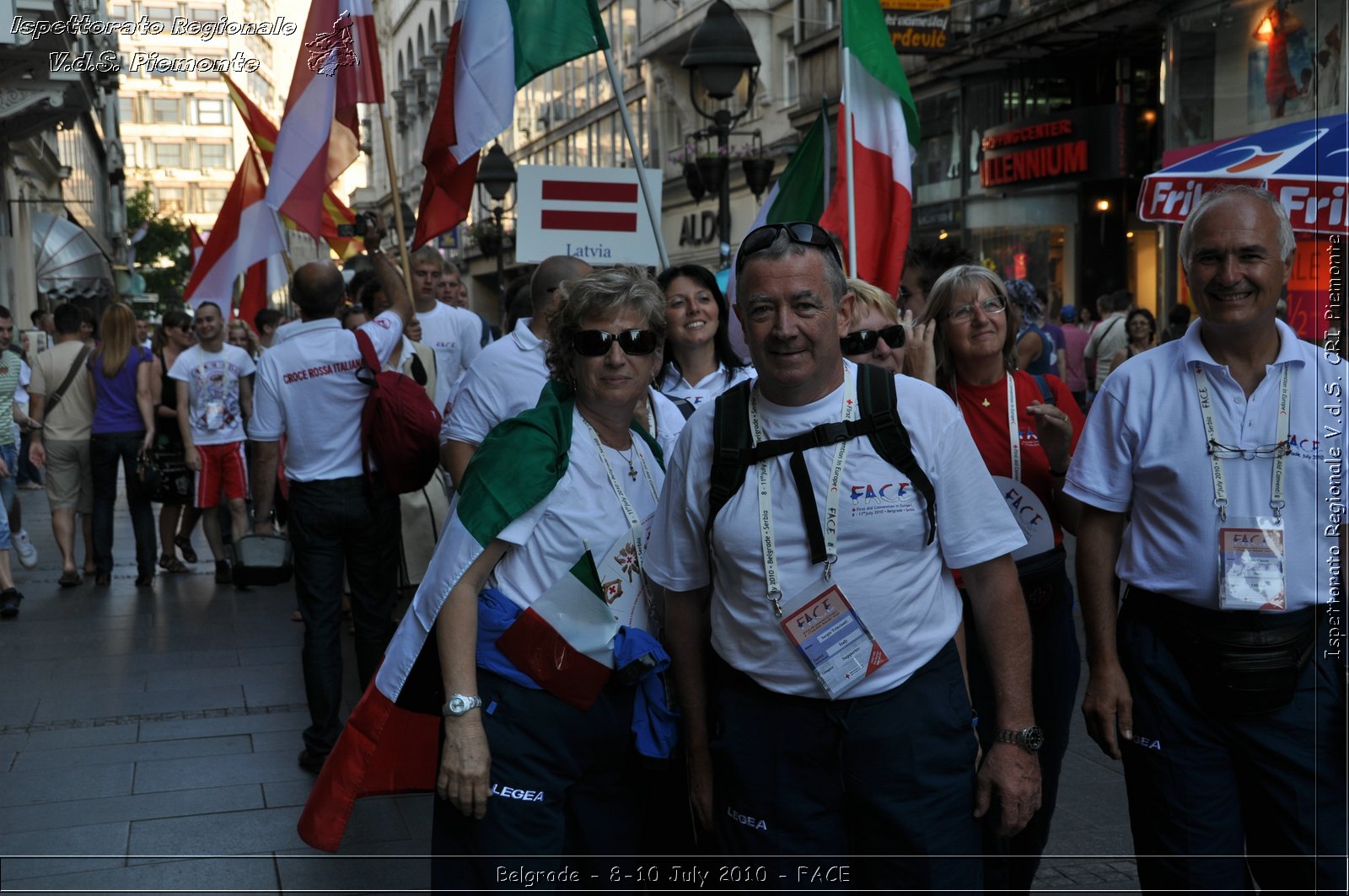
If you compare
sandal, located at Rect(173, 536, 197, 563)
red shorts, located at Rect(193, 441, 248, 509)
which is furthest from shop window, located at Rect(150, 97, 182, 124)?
red shorts, located at Rect(193, 441, 248, 509)

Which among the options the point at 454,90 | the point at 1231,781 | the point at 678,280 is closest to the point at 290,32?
the point at 454,90

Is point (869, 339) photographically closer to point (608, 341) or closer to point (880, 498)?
point (608, 341)

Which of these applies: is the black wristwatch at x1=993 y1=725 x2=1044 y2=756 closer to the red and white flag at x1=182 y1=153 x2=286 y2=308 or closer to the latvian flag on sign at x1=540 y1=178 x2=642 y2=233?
the latvian flag on sign at x1=540 y1=178 x2=642 y2=233

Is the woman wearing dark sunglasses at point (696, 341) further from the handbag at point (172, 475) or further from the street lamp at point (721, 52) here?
the handbag at point (172, 475)

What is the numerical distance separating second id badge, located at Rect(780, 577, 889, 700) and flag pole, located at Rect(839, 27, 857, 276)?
3.23m

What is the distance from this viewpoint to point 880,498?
9.20 ft

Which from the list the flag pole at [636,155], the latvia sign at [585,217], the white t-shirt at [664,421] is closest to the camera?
the white t-shirt at [664,421]

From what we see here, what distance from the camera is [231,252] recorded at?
432 inches

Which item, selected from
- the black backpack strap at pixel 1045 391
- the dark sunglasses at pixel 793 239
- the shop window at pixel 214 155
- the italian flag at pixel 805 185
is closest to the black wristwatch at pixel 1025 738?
the dark sunglasses at pixel 793 239

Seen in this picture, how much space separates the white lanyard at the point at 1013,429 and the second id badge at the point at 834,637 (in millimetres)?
1265

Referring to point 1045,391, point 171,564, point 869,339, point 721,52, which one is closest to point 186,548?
point 171,564

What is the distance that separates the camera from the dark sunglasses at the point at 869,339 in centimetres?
393

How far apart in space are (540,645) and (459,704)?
224 millimetres

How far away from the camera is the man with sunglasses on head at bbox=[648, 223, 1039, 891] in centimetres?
281
